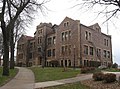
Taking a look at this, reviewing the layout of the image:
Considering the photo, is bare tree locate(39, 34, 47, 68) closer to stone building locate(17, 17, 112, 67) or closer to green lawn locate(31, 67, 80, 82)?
stone building locate(17, 17, 112, 67)

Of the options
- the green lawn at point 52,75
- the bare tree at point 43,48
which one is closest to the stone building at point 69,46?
the bare tree at point 43,48

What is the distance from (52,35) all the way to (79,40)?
38.4 feet

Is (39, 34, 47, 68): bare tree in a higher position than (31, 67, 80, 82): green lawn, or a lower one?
higher

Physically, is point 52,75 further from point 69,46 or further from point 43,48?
point 43,48

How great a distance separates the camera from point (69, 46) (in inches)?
2132

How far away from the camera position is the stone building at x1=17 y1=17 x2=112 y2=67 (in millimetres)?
52469

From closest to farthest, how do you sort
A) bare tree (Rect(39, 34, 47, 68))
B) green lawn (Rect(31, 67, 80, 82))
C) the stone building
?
1. green lawn (Rect(31, 67, 80, 82))
2. the stone building
3. bare tree (Rect(39, 34, 47, 68))

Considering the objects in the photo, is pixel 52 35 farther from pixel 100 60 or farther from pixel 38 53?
pixel 100 60

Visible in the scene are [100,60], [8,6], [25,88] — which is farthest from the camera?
[100,60]

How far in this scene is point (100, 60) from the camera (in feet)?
194

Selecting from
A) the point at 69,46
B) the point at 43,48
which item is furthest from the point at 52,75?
the point at 43,48

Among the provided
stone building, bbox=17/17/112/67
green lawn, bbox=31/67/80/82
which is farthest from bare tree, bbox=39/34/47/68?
green lawn, bbox=31/67/80/82

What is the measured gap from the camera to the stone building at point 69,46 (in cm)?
5247

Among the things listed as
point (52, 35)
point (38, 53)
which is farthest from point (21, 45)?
point (52, 35)
